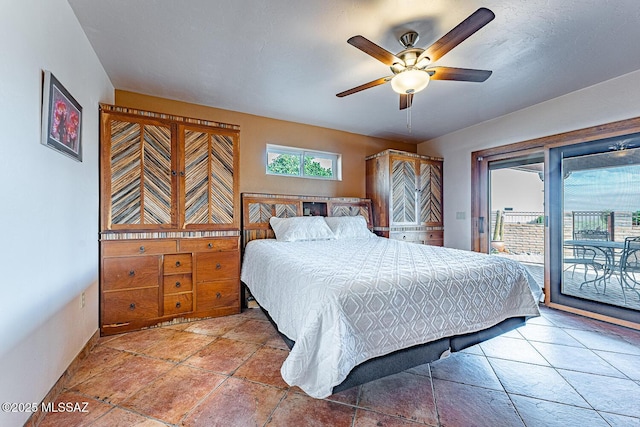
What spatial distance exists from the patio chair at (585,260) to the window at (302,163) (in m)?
3.21

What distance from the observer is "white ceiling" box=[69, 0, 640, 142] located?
1764mm

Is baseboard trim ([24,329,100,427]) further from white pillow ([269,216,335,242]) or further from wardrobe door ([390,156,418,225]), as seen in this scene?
wardrobe door ([390,156,418,225])

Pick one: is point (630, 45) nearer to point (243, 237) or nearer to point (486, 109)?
point (486, 109)

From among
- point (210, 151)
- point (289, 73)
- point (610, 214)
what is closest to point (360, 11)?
point (289, 73)

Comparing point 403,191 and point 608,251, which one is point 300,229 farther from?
point 608,251

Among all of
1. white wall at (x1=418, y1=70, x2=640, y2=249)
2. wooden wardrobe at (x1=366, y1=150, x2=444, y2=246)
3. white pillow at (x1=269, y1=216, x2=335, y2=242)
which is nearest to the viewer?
white wall at (x1=418, y1=70, x2=640, y2=249)

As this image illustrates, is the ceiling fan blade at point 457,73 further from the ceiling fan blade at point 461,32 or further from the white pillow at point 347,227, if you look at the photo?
the white pillow at point 347,227

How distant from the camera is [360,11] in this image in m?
1.77

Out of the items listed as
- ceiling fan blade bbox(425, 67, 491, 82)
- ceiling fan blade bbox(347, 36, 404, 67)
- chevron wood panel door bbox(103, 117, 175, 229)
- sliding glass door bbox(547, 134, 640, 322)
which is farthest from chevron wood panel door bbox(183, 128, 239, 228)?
sliding glass door bbox(547, 134, 640, 322)

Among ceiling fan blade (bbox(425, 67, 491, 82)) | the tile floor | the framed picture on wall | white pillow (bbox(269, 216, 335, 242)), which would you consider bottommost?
the tile floor

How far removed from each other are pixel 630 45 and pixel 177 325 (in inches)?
190

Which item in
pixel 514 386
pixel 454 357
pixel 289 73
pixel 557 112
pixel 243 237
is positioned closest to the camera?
pixel 514 386

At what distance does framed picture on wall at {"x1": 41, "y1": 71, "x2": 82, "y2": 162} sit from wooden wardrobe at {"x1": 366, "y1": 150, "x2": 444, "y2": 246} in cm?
364

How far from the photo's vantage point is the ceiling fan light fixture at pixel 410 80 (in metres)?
1.91
